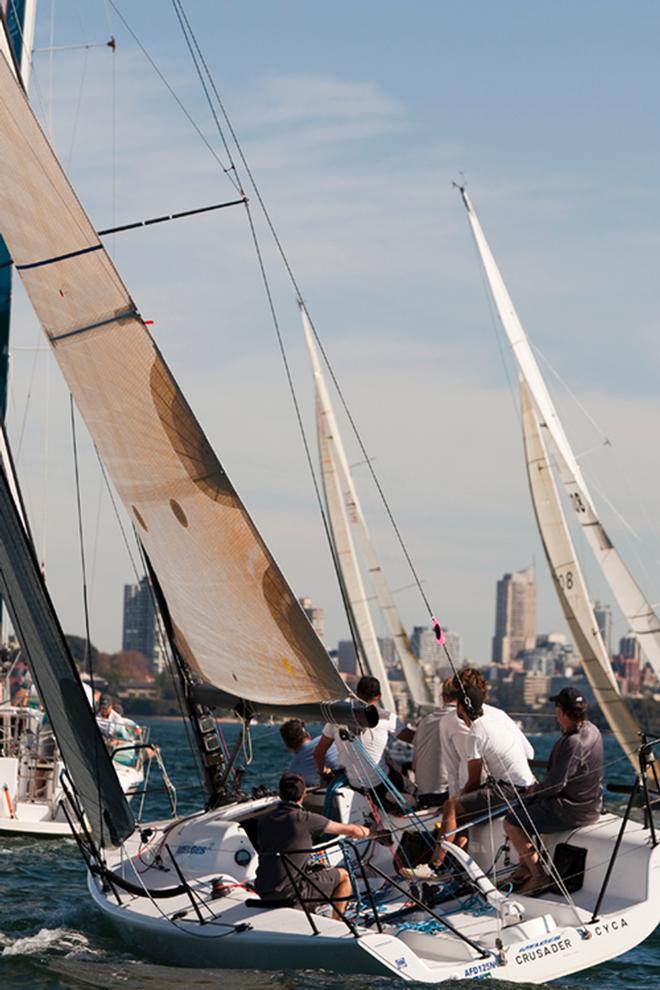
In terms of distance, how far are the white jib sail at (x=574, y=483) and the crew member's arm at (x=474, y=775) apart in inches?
641

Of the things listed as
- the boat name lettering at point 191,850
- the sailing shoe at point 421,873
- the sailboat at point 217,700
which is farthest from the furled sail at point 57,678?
the sailing shoe at point 421,873

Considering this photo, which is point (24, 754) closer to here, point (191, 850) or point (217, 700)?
point (217, 700)

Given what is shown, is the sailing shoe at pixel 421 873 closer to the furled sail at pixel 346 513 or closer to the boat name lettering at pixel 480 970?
the boat name lettering at pixel 480 970

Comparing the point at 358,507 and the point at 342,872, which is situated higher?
the point at 358,507

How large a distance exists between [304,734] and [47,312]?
4.01m

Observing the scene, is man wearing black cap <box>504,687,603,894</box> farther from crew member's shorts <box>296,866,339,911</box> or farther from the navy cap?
crew member's shorts <box>296,866,339,911</box>

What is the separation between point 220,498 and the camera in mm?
11328

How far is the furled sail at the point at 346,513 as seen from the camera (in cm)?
3516

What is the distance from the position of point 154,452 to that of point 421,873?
11.4ft

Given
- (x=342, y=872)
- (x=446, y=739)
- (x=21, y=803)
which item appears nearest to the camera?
(x=342, y=872)

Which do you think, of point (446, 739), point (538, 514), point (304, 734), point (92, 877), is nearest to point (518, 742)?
point (446, 739)

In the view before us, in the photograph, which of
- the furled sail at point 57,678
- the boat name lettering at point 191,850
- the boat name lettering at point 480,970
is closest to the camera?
the boat name lettering at point 480,970

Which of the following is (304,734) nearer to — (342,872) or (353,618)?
(342,872)

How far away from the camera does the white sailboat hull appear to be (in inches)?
386
